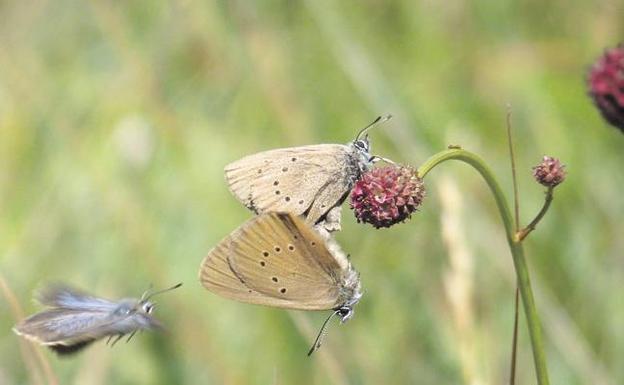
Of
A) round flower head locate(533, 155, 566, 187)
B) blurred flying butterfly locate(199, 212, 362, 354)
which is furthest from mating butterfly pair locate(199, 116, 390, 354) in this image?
round flower head locate(533, 155, 566, 187)

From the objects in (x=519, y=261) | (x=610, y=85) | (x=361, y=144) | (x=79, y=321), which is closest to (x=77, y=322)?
(x=79, y=321)

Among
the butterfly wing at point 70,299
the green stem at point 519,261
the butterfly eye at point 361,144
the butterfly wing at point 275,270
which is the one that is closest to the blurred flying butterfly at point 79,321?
the butterfly wing at point 70,299

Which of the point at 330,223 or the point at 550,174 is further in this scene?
A: the point at 330,223

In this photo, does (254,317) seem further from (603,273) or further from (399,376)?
(603,273)

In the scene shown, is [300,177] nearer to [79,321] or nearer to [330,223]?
[330,223]

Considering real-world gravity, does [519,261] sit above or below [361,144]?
below

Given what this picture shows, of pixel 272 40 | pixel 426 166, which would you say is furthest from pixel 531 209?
pixel 426 166

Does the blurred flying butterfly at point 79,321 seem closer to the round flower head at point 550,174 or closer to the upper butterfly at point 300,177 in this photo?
the upper butterfly at point 300,177
